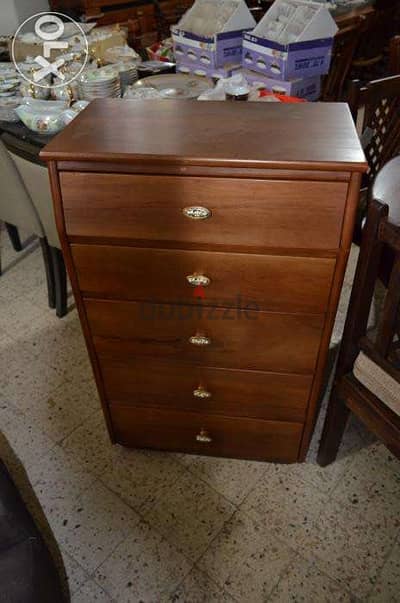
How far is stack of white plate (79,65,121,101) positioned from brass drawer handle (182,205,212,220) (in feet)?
3.36

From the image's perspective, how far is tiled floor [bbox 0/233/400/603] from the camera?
118 centimetres

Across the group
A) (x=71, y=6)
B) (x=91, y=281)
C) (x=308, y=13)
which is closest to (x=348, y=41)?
(x=308, y=13)

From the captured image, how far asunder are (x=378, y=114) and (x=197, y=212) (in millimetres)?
1304

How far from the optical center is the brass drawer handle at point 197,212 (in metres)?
0.89

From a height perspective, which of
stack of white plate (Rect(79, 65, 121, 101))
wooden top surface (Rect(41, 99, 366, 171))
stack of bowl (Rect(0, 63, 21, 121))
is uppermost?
wooden top surface (Rect(41, 99, 366, 171))

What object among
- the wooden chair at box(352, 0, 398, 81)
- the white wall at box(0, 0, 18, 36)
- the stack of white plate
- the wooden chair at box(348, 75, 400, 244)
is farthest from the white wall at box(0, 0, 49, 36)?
Result: the wooden chair at box(348, 75, 400, 244)

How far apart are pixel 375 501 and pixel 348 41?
2.73 m

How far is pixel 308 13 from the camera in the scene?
5.61 feet

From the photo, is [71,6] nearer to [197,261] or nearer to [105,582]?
[197,261]

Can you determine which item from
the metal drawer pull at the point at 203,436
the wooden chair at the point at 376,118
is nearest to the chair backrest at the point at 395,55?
the wooden chair at the point at 376,118

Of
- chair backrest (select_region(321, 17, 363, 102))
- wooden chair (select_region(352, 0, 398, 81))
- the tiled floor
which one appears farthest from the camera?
wooden chair (select_region(352, 0, 398, 81))

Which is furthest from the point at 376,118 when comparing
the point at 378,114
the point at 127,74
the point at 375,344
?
the point at 375,344

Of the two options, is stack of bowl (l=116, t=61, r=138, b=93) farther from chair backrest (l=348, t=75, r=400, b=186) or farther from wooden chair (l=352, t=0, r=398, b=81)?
wooden chair (l=352, t=0, r=398, b=81)

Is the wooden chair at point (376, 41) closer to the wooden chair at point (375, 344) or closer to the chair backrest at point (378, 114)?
the chair backrest at point (378, 114)
